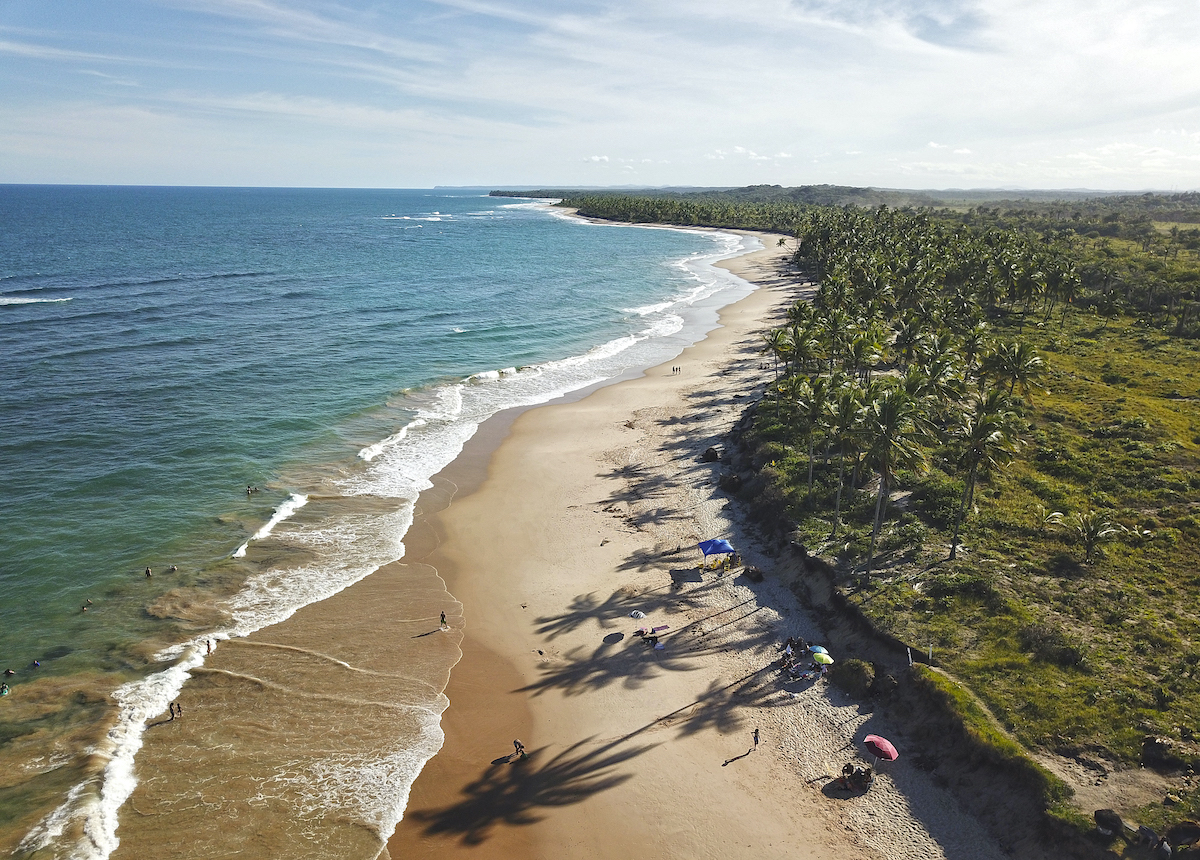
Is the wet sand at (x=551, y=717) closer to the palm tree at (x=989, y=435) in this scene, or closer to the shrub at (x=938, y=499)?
the shrub at (x=938, y=499)

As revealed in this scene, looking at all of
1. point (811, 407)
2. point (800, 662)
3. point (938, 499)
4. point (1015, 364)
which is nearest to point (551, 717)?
point (800, 662)

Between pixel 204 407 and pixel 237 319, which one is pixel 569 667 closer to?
pixel 204 407

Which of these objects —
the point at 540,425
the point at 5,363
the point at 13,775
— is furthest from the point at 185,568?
the point at 5,363

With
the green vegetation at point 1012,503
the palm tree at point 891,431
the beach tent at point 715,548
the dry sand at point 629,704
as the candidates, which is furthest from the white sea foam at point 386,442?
the palm tree at point 891,431

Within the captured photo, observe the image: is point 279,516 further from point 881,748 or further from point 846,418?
point 881,748

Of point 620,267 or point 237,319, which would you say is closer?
point 237,319
